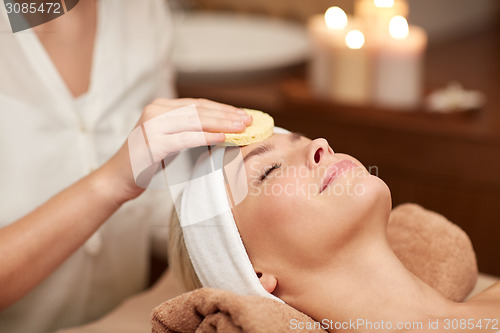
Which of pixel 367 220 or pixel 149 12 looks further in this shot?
pixel 149 12

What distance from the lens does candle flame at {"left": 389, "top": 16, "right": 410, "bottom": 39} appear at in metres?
1.33

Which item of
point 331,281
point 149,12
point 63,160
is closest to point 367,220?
point 331,281

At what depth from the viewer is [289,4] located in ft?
5.89

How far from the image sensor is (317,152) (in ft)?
2.45

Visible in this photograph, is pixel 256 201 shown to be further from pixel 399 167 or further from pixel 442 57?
pixel 442 57

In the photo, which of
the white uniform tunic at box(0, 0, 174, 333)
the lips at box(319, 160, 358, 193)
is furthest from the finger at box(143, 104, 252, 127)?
the white uniform tunic at box(0, 0, 174, 333)

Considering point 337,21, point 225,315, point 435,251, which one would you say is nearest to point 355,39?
point 337,21

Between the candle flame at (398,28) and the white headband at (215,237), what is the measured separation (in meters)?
0.71

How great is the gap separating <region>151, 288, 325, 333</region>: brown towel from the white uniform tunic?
12.4 inches

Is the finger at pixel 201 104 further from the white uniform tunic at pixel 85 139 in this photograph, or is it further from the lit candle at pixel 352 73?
the lit candle at pixel 352 73

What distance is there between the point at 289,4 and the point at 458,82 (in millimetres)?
564

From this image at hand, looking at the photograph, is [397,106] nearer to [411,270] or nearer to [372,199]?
[411,270]

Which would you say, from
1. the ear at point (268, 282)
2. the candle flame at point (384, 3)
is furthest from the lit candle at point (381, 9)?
the ear at point (268, 282)

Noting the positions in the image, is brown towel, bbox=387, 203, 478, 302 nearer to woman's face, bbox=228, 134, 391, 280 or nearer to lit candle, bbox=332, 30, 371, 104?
woman's face, bbox=228, 134, 391, 280
